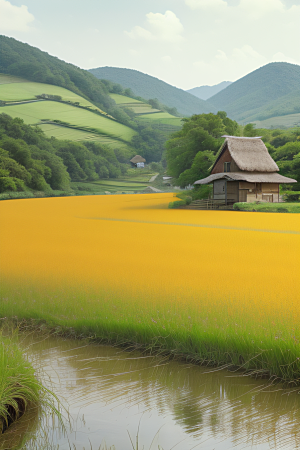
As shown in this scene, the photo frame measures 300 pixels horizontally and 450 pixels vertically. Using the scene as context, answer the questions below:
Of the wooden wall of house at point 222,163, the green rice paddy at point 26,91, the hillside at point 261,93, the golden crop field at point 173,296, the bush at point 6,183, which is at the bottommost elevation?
the golden crop field at point 173,296

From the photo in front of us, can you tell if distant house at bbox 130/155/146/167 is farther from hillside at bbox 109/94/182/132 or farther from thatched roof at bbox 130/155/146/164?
hillside at bbox 109/94/182/132

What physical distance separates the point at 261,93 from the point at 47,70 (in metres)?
97.1

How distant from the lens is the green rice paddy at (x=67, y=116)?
9731 centimetres

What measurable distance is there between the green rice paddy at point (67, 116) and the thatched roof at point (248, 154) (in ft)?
236

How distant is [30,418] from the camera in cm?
331

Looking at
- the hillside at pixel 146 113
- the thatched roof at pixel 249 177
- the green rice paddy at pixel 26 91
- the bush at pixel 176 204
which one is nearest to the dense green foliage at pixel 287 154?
the thatched roof at pixel 249 177

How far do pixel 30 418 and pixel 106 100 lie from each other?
14267 cm

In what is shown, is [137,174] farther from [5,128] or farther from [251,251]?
[251,251]

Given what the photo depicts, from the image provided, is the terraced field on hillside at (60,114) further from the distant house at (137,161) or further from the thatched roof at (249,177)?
the thatched roof at (249,177)

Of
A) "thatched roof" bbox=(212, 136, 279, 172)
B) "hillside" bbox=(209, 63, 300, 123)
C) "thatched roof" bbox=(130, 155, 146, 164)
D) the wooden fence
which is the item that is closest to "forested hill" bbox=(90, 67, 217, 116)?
"hillside" bbox=(209, 63, 300, 123)

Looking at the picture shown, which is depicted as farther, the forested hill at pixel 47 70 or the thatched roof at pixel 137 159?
the forested hill at pixel 47 70

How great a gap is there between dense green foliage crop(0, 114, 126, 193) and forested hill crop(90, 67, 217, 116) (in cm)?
9147

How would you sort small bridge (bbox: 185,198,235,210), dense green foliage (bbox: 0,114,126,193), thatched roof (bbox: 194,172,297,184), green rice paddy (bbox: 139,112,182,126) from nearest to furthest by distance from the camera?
thatched roof (bbox: 194,172,297,184) → small bridge (bbox: 185,198,235,210) → dense green foliage (bbox: 0,114,126,193) → green rice paddy (bbox: 139,112,182,126)

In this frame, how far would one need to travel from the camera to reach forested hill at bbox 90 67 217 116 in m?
182
